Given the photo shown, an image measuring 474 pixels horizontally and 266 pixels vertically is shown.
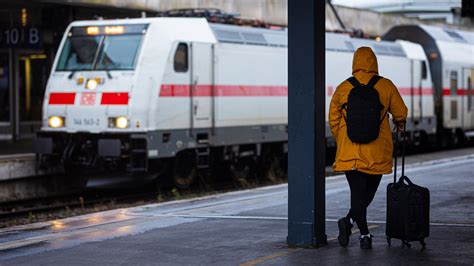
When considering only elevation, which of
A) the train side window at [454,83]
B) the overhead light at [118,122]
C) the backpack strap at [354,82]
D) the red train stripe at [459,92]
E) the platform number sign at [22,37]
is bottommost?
the overhead light at [118,122]

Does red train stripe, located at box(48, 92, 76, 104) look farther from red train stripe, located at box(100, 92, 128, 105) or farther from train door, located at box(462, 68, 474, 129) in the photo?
train door, located at box(462, 68, 474, 129)

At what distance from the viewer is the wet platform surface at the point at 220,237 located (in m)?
8.23

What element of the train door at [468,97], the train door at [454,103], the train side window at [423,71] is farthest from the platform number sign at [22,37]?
the train door at [468,97]

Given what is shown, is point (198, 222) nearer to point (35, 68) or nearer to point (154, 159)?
point (154, 159)

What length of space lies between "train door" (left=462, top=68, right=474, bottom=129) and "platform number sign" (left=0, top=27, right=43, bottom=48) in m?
13.3

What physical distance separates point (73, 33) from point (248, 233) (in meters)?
9.95

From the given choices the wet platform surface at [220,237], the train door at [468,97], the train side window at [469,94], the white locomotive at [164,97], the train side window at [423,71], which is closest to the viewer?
the wet platform surface at [220,237]

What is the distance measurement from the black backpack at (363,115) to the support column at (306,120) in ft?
1.02

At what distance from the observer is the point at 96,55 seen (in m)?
18.0

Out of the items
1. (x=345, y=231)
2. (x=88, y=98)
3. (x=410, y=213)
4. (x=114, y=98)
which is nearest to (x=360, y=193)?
(x=345, y=231)

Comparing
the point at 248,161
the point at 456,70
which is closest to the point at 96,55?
the point at 248,161

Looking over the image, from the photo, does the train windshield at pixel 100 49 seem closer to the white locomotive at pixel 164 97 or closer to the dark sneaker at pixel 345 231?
the white locomotive at pixel 164 97

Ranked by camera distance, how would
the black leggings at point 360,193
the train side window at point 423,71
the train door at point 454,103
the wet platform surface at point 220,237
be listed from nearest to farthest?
1. the wet platform surface at point 220,237
2. the black leggings at point 360,193
3. the train side window at point 423,71
4. the train door at point 454,103

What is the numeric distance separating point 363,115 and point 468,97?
21.5 meters
